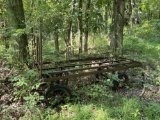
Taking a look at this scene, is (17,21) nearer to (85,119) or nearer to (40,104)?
(40,104)

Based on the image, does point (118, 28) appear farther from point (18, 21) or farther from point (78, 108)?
point (78, 108)

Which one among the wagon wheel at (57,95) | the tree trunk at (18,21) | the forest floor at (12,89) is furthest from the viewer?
the tree trunk at (18,21)

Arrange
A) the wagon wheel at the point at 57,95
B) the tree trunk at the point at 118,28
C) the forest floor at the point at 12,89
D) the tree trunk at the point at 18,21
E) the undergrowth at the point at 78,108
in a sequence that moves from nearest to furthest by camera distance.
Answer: the undergrowth at the point at 78,108
the forest floor at the point at 12,89
the wagon wheel at the point at 57,95
the tree trunk at the point at 18,21
the tree trunk at the point at 118,28

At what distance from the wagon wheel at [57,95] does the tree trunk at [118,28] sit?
4.46 metres

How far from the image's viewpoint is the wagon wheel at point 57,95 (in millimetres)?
4145

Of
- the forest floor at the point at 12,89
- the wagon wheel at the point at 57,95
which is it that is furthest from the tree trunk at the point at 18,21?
the wagon wheel at the point at 57,95

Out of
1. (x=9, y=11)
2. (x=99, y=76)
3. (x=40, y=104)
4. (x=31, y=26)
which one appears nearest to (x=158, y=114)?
(x=99, y=76)

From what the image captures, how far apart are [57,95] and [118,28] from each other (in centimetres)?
532

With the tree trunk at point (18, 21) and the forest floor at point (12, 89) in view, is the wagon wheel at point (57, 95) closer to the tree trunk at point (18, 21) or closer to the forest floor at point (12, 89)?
the forest floor at point (12, 89)

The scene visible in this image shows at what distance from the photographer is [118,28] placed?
26.7ft

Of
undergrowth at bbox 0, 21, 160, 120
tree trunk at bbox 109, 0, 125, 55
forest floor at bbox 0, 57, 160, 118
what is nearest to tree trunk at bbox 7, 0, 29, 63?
undergrowth at bbox 0, 21, 160, 120

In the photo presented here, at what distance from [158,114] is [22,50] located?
13.8 ft

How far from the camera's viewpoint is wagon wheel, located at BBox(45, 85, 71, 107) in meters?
4.14

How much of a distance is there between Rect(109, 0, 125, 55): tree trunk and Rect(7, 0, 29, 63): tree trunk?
4.80m
